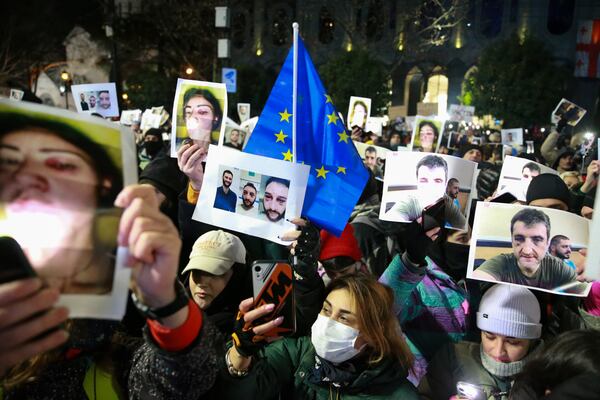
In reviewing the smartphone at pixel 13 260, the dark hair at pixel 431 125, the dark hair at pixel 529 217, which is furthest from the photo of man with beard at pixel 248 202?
the dark hair at pixel 431 125

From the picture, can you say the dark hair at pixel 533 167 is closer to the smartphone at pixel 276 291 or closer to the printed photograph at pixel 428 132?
the printed photograph at pixel 428 132

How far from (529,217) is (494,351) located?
0.78 m

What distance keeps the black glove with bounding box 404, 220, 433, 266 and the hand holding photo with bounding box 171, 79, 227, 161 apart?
162cm

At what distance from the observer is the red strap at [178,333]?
1.53 m

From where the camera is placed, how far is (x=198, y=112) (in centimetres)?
422

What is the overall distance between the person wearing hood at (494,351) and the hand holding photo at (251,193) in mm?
1092

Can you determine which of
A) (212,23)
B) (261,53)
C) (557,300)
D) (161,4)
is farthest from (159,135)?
(261,53)

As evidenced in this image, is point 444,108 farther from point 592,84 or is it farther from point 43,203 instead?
point 43,203

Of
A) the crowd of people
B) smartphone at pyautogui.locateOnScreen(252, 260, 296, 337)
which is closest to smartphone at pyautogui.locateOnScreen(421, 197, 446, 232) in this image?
the crowd of people

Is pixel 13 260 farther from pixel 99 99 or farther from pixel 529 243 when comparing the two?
pixel 99 99

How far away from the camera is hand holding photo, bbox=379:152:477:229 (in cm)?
392

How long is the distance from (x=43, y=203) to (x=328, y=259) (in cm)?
256

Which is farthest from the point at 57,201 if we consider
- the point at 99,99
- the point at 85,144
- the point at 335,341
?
the point at 99,99

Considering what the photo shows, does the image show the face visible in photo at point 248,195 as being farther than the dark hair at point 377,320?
Yes
